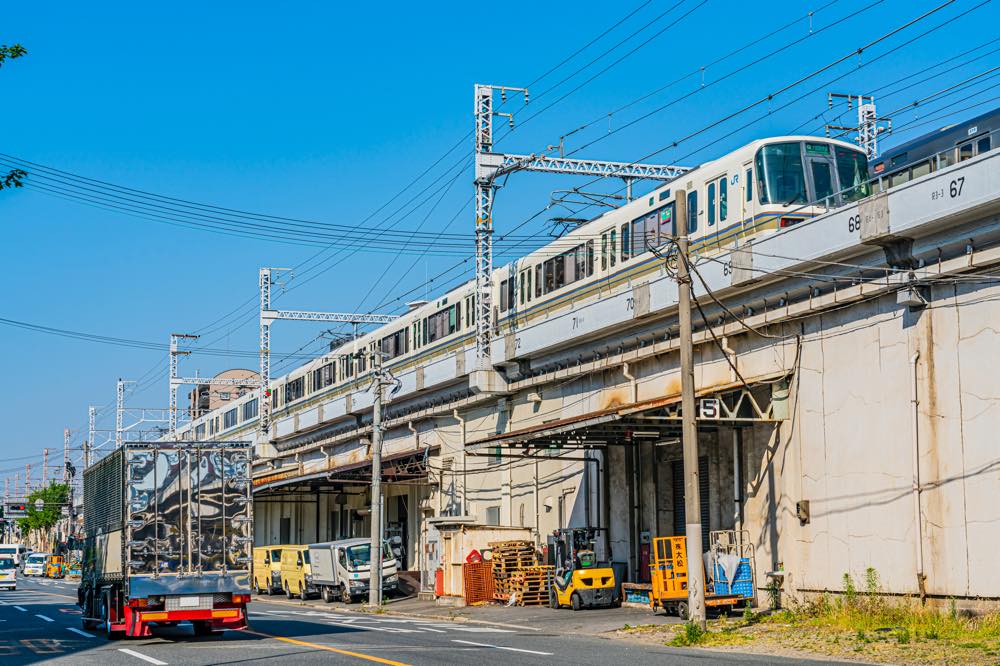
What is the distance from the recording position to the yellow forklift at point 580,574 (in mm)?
32375

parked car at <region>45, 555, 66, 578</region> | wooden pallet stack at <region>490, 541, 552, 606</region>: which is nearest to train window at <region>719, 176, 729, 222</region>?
wooden pallet stack at <region>490, 541, 552, 606</region>

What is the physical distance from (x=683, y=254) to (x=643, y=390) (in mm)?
11563

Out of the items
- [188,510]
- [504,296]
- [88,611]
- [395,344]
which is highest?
[504,296]

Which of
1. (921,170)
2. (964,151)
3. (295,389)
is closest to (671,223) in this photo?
(921,170)

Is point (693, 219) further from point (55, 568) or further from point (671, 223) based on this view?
point (55, 568)

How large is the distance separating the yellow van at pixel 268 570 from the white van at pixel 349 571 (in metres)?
8.46

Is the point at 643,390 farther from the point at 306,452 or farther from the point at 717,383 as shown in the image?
the point at 306,452

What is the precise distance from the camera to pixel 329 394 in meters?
65.8

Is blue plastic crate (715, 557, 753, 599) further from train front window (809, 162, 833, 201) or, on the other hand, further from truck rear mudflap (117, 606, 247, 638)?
truck rear mudflap (117, 606, 247, 638)

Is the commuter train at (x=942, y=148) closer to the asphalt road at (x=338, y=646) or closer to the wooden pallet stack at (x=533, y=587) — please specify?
the asphalt road at (x=338, y=646)

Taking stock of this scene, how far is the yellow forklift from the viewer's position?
32.4 m

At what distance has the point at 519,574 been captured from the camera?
36250 mm

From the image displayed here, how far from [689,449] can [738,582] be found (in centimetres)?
584

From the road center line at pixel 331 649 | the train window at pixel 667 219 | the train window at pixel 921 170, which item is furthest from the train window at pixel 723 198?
the road center line at pixel 331 649
